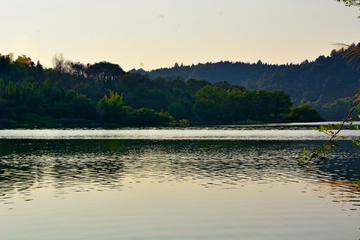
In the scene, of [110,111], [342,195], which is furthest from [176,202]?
[110,111]

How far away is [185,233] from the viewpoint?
45.2 feet

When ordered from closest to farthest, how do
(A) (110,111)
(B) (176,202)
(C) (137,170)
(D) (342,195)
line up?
(B) (176,202) → (D) (342,195) → (C) (137,170) → (A) (110,111)

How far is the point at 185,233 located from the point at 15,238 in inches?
233

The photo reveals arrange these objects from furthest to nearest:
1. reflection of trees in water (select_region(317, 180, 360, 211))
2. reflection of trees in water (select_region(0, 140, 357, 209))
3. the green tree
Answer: the green tree → reflection of trees in water (select_region(0, 140, 357, 209)) → reflection of trees in water (select_region(317, 180, 360, 211))

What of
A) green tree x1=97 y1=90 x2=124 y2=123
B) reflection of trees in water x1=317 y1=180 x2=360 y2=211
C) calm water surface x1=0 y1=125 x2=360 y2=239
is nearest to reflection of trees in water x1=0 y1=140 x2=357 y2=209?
calm water surface x1=0 y1=125 x2=360 y2=239

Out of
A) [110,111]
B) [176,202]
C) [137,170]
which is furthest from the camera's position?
[110,111]

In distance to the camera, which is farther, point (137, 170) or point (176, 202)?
point (137, 170)

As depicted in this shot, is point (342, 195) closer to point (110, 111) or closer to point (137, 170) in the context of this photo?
point (137, 170)

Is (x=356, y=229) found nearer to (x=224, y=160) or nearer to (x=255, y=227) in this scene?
(x=255, y=227)

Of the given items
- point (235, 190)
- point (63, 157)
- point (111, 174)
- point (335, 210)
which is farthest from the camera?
point (63, 157)

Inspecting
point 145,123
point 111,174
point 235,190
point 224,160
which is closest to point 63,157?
point 111,174

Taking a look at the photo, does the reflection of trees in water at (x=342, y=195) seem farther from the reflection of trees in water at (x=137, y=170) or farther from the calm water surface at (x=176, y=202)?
the reflection of trees in water at (x=137, y=170)

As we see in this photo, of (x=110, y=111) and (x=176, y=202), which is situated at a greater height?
(x=110, y=111)

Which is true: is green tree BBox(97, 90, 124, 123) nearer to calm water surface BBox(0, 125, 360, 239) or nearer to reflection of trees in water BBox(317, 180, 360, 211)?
calm water surface BBox(0, 125, 360, 239)
